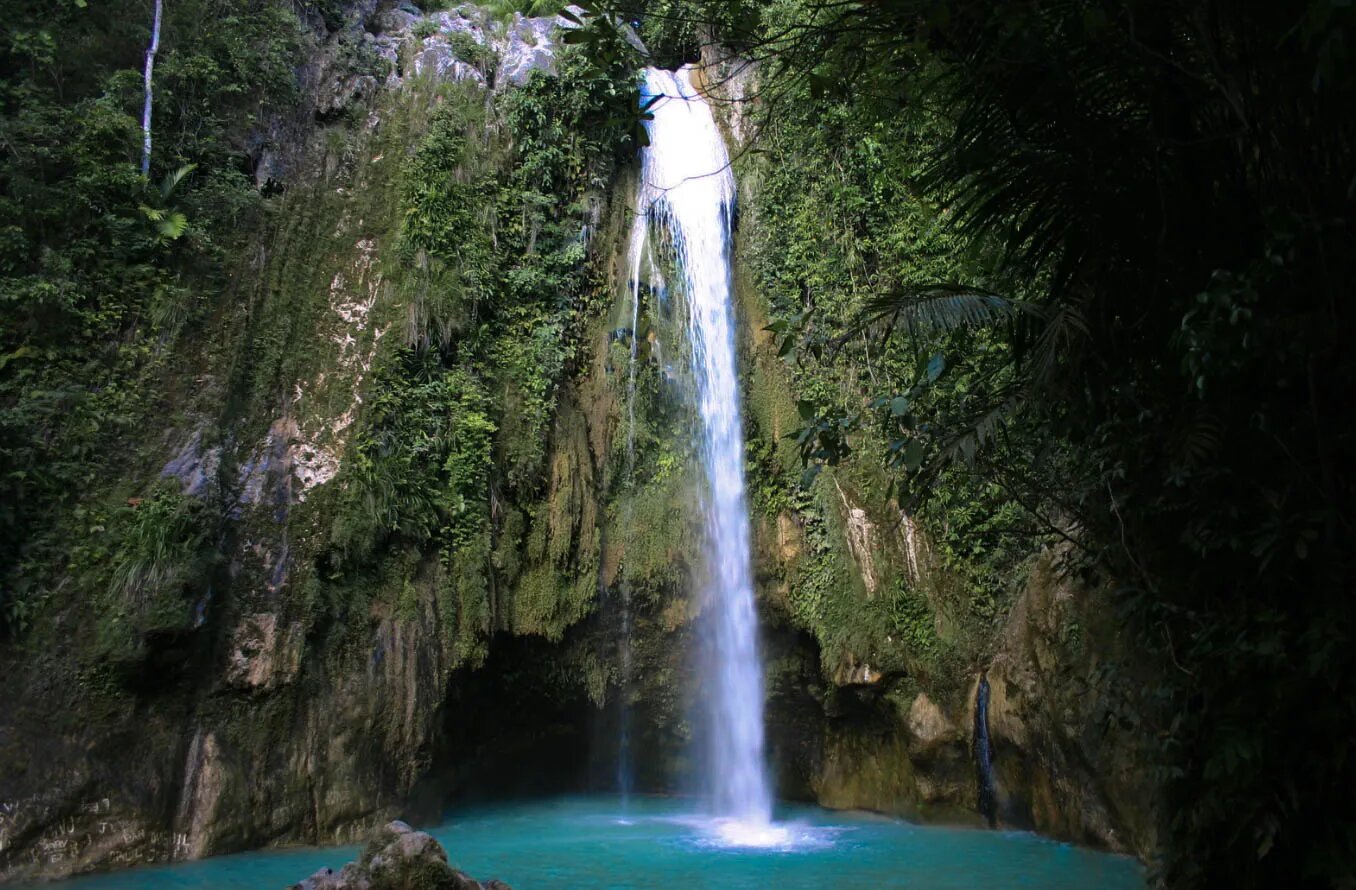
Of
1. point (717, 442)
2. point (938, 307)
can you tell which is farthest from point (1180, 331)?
point (717, 442)

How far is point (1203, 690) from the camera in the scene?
12.0 ft

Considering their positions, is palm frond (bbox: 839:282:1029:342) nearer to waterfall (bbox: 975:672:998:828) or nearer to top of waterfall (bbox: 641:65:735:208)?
waterfall (bbox: 975:672:998:828)

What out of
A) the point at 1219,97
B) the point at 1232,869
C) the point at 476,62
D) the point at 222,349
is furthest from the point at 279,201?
the point at 1232,869

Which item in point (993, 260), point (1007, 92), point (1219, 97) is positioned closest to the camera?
point (1219, 97)

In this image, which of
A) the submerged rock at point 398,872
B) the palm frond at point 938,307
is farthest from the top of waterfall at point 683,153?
the submerged rock at point 398,872

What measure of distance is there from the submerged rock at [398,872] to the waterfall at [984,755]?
6.24m

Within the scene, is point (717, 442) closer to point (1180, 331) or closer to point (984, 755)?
point (984, 755)

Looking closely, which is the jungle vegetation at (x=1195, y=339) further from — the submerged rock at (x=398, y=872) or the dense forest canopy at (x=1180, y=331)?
the submerged rock at (x=398, y=872)

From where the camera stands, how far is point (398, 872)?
18.2ft

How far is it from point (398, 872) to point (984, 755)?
6.76 metres

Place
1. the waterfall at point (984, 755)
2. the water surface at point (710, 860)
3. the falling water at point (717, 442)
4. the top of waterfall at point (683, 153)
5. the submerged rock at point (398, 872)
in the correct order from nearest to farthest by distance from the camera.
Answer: the submerged rock at point (398, 872)
the water surface at point (710, 860)
the waterfall at point (984, 755)
the falling water at point (717, 442)
the top of waterfall at point (683, 153)

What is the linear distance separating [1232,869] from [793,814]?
841 cm

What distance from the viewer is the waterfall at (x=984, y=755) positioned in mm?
9992

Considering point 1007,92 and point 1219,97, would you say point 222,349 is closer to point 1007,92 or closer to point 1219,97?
point 1007,92
